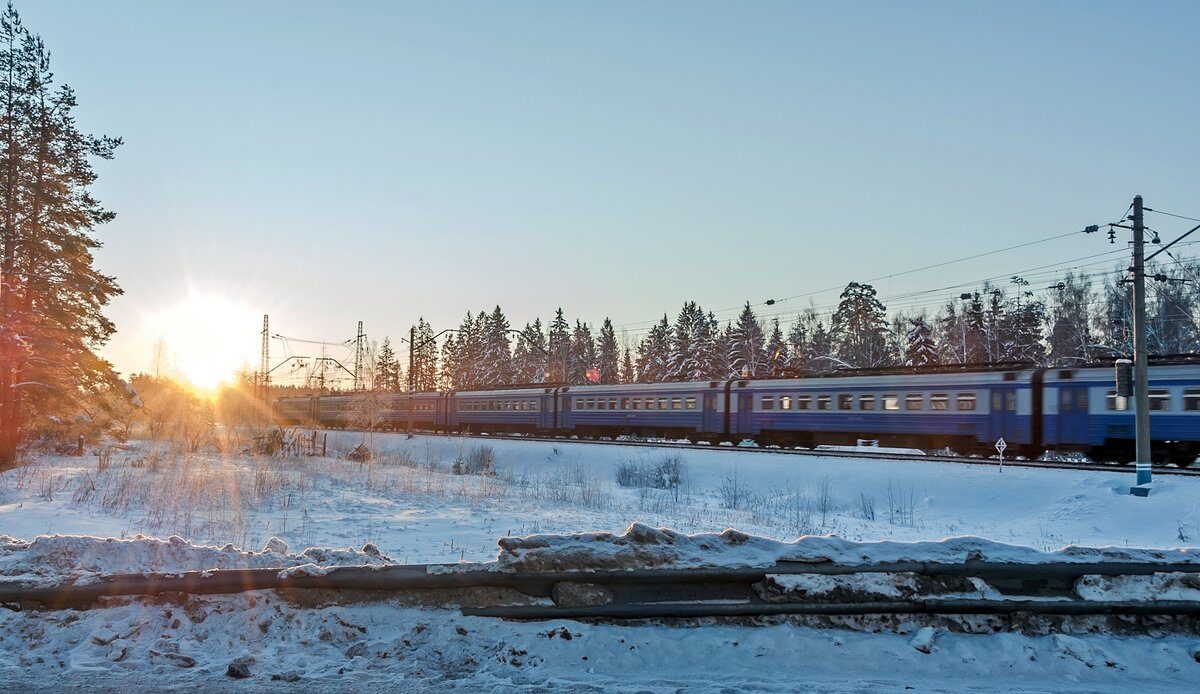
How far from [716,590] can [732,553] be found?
0.56m

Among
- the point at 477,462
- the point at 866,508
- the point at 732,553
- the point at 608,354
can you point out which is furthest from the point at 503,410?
the point at 608,354

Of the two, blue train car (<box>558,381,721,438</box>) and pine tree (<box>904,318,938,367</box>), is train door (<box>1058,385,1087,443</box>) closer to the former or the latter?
blue train car (<box>558,381,721,438</box>)

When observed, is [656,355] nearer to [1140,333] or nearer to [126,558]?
[1140,333]

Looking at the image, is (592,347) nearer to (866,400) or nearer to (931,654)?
(866,400)

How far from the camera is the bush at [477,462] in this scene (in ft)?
93.5

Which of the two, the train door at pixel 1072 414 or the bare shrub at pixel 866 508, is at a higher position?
the train door at pixel 1072 414

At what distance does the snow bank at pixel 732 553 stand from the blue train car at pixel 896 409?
68.3 feet

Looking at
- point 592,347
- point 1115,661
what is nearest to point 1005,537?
point 1115,661

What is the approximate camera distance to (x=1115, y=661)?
4645 millimetres

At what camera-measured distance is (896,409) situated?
27734mm

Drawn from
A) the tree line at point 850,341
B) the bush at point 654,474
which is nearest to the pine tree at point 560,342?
the tree line at point 850,341

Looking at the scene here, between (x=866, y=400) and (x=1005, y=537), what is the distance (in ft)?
48.3

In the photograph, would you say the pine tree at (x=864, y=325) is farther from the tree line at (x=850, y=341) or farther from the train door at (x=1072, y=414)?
the train door at (x=1072, y=414)

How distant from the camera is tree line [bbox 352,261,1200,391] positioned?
50344mm
